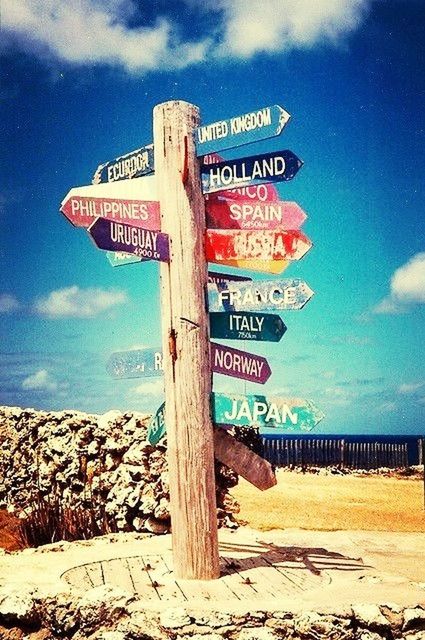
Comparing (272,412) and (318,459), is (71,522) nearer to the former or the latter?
(272,412)

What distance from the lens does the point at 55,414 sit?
26.6 feet

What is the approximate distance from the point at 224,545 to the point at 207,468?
4.25 feet

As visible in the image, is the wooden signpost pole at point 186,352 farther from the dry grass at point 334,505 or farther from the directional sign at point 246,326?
the dry grass at point 334,505

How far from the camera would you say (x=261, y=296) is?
4059 mm

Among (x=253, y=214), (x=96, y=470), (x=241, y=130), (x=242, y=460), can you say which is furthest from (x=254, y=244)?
(x=96, y=470)

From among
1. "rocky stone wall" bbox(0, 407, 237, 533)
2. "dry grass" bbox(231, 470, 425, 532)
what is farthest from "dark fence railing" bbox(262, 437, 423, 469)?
"rocky stone wall" bbox(0, 407, 237, 533)

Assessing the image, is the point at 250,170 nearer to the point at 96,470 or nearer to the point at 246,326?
the point at 246,326

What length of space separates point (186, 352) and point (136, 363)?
1.74 feet

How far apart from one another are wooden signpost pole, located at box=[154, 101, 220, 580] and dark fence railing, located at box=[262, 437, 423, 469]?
57.8 feet

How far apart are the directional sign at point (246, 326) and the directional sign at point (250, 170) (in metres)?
0.86

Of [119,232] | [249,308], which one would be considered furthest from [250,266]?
[119,232]

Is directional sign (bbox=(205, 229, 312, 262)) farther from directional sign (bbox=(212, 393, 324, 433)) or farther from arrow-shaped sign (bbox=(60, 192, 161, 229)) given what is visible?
directional sign (bbox=(212, 393, 324, 433))

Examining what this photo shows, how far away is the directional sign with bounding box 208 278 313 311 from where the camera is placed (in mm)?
3953

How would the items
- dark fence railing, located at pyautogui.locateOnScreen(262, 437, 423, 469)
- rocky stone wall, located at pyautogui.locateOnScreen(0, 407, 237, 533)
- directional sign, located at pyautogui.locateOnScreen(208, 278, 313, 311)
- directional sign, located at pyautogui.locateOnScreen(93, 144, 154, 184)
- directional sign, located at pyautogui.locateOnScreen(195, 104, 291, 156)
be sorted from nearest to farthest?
directional sign, located at pyautogui.locateOnScreen(195, 104, 291, 156) < directional sign, located at pyautogui.locateOnScreen(208, 278, 313, 311) < directional sign, located at pyautogui.locateOnScreen(93, 144, 154, 184) < rocky stone wall, located at pyautogui.locateOnScreen(0, 407, 237, 533) < dark fence railing, located at pyautogui.locateOnScreen(262, 437, 423, 469)
